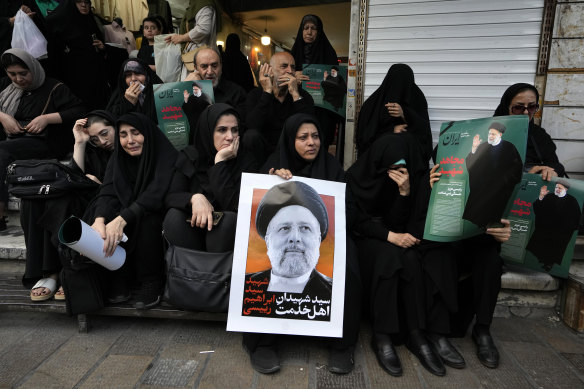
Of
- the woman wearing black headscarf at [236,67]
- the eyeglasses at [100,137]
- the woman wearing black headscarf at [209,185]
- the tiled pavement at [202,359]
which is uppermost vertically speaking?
the woman wearing black headscarf at [236,67]

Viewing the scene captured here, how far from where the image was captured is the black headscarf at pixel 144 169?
2.37m

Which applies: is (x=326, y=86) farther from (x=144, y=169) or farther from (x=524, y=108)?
(x=144, y=169)

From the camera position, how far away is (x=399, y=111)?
3367 mm

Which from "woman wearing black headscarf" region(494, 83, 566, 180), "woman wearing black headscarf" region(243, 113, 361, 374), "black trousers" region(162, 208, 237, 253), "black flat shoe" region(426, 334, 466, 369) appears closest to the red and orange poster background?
"woman wearing black headscarf" region(243, 113, 361, 374)

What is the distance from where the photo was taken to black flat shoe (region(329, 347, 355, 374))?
1889mm

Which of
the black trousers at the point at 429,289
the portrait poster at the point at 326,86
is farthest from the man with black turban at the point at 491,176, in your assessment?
the portrait poster at the point at 326,86

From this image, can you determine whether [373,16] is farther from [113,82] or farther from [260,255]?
[113,82]

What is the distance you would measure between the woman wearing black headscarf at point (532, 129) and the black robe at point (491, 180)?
108 cm

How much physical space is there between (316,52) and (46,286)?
356 centimetres

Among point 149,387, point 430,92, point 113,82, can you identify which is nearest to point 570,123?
point 430,92

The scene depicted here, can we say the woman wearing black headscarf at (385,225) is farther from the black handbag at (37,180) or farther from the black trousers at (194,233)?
the black handbag at (37,180)

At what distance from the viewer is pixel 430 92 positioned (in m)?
3.86

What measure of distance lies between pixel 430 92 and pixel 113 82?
416cm

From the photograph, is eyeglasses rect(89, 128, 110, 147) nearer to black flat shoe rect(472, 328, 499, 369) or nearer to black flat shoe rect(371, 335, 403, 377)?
black flat shoe rect(371, 335, 403, 377)
